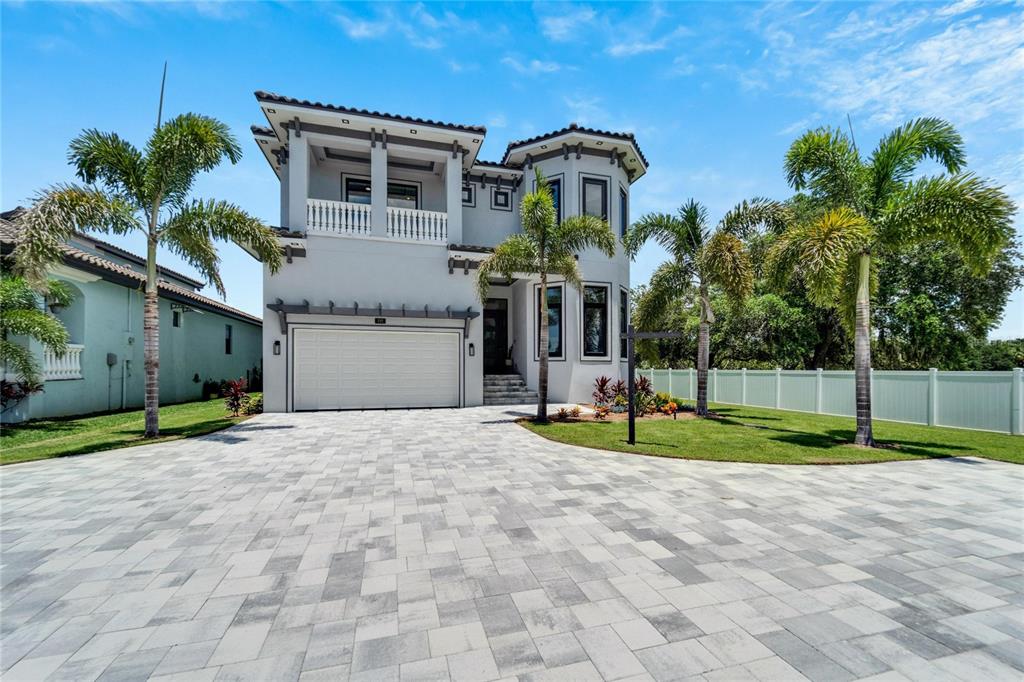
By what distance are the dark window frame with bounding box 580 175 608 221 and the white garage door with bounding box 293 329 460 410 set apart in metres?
6.88

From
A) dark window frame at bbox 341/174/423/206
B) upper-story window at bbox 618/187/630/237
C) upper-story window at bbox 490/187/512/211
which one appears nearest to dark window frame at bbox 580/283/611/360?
upper-story window at bbox 618/187/630/237

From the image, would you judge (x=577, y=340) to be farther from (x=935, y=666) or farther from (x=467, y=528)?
(x=935, y=666)

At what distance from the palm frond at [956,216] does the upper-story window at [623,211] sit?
916 centimetres

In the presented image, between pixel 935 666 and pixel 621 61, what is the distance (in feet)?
34.8

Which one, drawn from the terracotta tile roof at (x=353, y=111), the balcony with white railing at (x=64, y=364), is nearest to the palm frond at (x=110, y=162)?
the terracotta tile roof at (x=353, y=111)

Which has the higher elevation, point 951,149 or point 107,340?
point 951,149

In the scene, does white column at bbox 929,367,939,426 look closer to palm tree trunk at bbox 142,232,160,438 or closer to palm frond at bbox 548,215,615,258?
palm frond at bbox 548,215,615,258

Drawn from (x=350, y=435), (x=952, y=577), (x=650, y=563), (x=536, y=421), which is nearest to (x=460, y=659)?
(x=650, y=563)

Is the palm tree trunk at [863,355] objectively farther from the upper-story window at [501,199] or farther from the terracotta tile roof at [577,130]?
the upper-story window at [501,199]

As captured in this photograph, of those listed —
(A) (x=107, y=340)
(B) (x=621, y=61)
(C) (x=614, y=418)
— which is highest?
(B) (x=621, y=61)

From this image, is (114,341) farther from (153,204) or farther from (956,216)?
(956,216)

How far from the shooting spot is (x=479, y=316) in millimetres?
14977

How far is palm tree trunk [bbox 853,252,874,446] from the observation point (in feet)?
27.4

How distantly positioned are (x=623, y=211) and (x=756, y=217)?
576cm
